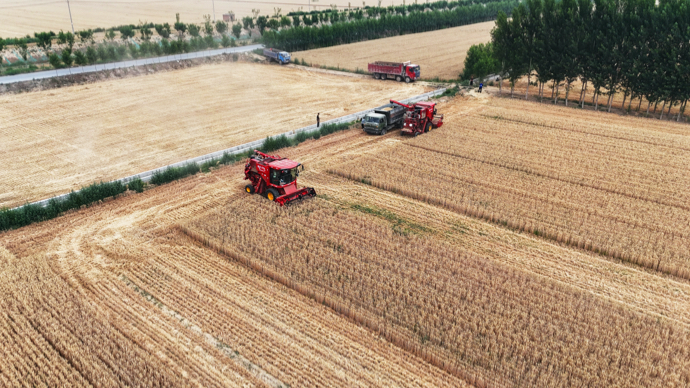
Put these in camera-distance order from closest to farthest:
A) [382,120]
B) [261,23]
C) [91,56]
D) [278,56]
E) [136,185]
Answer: [136,185], [382,120], [91,56], [278,56], [261,23]

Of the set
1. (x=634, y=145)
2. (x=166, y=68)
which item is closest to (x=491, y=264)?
(x=634, y=145)

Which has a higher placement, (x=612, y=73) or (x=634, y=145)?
(x=612, y=73)

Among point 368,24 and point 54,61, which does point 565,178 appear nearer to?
point 54,61

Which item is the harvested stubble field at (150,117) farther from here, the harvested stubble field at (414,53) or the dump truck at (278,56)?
the harvested stubble field at (414,53)

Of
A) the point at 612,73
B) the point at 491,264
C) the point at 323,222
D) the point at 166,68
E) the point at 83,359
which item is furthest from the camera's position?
the point at 166,68

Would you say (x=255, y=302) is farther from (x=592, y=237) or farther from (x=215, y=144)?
(x=215, y=144)

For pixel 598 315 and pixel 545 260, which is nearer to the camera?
pixel 598 315

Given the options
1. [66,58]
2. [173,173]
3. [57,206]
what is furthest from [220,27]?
[57,206]

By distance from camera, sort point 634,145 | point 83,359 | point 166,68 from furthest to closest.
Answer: point 166,68
point 634,145
point 83,359
